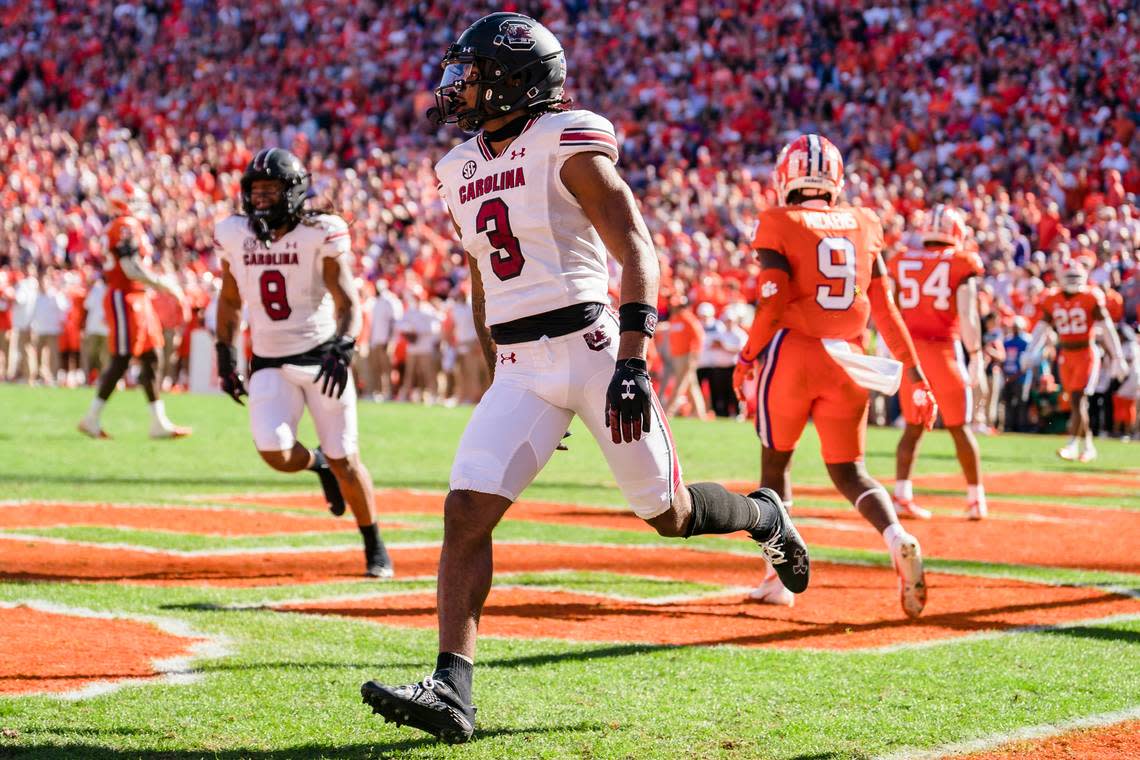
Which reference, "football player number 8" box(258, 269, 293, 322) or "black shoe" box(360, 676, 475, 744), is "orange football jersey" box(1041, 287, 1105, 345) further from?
"black shoe" box(360, 676, 475, 744)

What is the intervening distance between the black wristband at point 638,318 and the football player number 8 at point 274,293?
3534mm

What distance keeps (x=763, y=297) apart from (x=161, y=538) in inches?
147

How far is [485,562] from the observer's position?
426 centimetres

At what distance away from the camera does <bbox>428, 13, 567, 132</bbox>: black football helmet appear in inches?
173

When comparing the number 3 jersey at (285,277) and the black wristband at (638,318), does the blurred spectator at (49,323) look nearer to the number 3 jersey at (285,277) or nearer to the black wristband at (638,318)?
the number 3 jersey at (285,277)

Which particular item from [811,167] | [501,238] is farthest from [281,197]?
[501,238]

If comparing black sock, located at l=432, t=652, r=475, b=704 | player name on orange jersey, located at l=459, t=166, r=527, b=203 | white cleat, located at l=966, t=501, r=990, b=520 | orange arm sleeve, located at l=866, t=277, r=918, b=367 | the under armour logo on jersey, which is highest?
player name on orange jersey, located at l=459, t=166, r=527, b=203

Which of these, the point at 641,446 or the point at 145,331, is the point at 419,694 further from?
the point at 145,331

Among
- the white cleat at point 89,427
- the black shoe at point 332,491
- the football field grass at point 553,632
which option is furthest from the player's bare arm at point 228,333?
the white cleat at point 89,427

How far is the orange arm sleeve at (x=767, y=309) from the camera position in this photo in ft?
21.5

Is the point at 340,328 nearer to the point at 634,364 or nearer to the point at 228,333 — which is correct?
the point at 228,333

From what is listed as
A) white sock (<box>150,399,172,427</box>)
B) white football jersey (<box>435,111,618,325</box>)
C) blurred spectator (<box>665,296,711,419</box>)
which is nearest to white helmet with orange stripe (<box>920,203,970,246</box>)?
white football jersey (<box>435,111,618,325</box>)

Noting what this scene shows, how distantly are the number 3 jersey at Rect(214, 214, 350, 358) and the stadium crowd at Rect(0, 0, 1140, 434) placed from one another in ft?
34.8

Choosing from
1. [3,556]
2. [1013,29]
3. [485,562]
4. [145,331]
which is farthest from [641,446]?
[1013,29]
